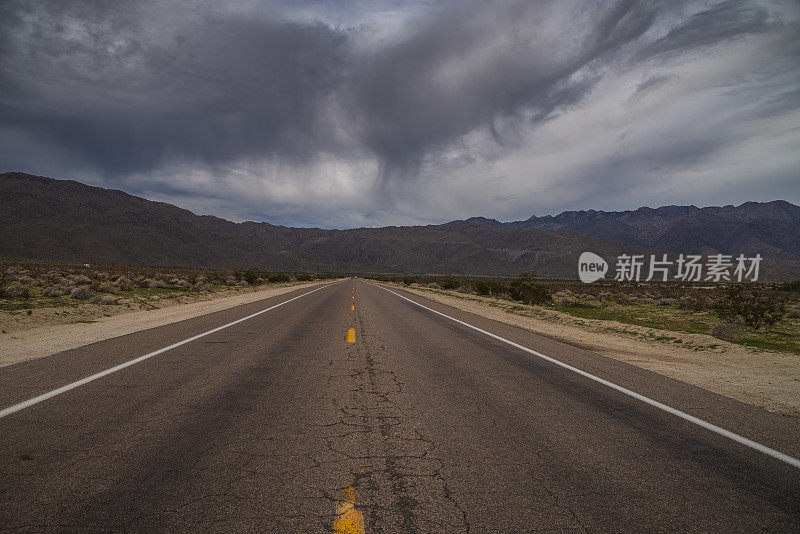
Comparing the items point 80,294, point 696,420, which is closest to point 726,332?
point 696,420

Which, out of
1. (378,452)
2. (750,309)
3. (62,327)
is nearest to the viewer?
(378,452)

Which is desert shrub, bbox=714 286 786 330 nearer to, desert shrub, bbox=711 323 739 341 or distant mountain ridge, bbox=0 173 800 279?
desert shrub, bbox=711 323 739 341

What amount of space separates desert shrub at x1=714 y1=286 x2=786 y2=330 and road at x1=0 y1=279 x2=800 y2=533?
13120mm

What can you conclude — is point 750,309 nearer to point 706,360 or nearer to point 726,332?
point 726,332

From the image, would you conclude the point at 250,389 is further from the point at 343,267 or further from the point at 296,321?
the point at 343,267

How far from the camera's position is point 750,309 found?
1612 centimetres

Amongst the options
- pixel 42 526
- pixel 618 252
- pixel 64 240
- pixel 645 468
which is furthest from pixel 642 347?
pixel 618 252

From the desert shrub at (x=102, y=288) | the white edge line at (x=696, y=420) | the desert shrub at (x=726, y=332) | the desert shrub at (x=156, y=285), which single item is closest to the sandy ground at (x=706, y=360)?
the desert shrub at (x=726, y=332)

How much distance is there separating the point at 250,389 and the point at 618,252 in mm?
178266

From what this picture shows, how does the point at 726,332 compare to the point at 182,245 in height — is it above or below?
below

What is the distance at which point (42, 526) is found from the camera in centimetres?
253

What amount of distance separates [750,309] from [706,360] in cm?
994

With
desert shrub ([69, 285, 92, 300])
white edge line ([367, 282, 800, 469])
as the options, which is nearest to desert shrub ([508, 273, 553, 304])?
white edge line ([367, 282, 800, 469])

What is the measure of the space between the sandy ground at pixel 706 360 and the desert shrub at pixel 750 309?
5165mm
